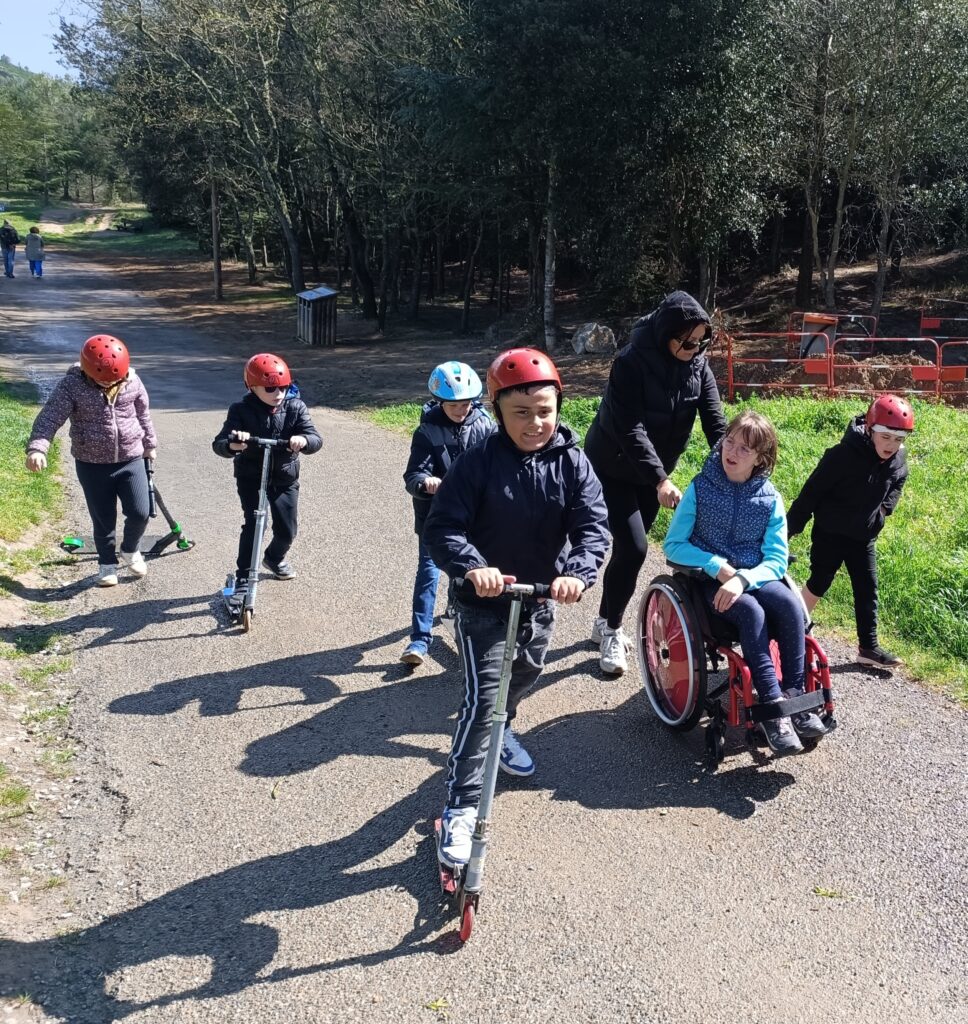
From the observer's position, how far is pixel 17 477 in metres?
9.30

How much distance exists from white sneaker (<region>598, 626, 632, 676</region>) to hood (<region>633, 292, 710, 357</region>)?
162cm

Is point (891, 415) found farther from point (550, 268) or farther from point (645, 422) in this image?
point (550, 268)

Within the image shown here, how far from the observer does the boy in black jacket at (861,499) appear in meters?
5.17

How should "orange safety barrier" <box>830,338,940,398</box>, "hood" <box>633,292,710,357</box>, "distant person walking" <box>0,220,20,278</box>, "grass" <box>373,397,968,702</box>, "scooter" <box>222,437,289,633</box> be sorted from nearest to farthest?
"hood" <box>633,292,710,357</box>, "grass" <box>373,397,968,702</box>, "scooter" <box>222,437,289,633</box>, "orange safety barrier" <box>830,338,940,398</box>, "distant person walking" <box>0,220,20,278</box>

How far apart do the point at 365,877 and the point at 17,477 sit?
7.20 meters

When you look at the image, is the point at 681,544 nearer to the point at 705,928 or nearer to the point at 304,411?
the point at 705,928

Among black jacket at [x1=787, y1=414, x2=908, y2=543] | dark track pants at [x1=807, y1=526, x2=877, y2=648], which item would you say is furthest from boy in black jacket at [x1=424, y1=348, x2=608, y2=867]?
dark track pants at [x1=807, y1=526, x2=877, y2=648]

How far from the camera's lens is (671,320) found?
15.3 ft

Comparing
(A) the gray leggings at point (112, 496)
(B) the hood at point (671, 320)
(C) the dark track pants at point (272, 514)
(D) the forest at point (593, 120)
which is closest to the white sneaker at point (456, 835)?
(B) the hood at point (671, 320)

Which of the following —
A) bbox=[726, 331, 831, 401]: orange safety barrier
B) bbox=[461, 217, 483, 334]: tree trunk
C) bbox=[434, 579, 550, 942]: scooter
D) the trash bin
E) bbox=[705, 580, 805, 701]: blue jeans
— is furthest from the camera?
bbox=[461, 217, 483, 334]: tree trunk

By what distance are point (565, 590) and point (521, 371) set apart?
31.6 inches

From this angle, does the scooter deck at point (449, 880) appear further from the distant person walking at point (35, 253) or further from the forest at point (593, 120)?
the distant person walking at point (35, 253)

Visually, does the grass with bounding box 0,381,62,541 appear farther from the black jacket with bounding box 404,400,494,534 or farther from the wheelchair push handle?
the wheelchair push handle

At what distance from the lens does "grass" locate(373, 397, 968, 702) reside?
228 inches
